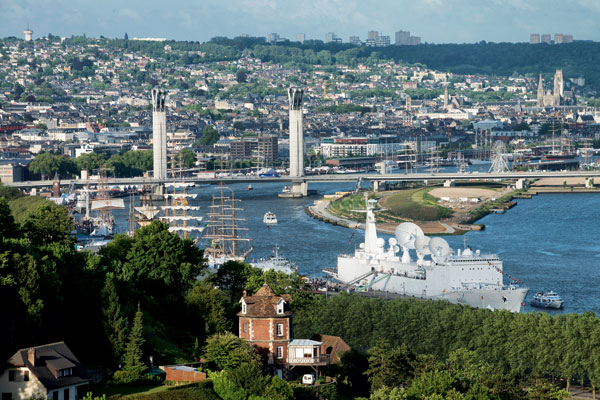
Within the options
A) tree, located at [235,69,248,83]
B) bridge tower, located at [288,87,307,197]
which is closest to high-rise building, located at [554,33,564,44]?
tree, located at [235,69,248,83]

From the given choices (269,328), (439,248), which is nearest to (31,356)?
(269,328)

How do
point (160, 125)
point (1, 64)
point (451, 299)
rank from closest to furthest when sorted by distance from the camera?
point (451, 299) < point (160, 125) < point (1, 64)

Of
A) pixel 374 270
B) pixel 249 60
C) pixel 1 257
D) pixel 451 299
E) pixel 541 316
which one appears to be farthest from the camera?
pixel 249 60

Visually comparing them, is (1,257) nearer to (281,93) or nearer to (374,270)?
(374,270)

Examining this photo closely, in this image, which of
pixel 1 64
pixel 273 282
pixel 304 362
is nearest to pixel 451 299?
pixel 273 282

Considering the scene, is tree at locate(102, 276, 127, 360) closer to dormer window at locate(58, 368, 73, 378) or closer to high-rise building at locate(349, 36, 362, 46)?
dormer window at locate(58, 368, 73, 378)

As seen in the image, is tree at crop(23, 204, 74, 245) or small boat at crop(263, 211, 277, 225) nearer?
tree at crop(23, 204, 74, 245)

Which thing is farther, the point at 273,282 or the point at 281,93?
the point at 281,93

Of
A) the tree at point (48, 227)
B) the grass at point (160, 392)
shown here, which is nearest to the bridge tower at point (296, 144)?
the tree at point (48, 227)
